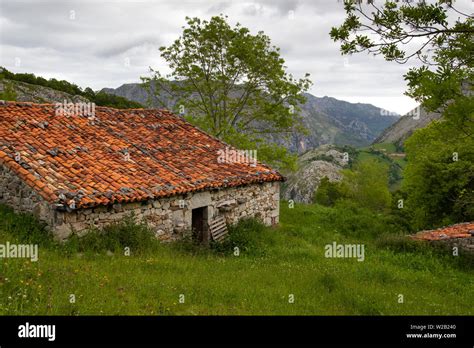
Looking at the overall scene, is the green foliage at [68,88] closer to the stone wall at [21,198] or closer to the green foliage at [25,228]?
the stone wall at [21,198]

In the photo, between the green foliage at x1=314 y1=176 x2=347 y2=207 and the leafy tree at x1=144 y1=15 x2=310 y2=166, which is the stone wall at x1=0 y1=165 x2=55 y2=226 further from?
the green foliage at x1=314 y1=176 x2=347 y2=207

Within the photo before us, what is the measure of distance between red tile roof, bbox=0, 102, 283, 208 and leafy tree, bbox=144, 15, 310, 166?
23.7 feet

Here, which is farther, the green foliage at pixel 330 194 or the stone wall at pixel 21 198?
the green foliage at pixel 330 194

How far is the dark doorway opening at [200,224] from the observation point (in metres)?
12.6

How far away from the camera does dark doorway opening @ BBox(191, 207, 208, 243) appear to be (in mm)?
12613

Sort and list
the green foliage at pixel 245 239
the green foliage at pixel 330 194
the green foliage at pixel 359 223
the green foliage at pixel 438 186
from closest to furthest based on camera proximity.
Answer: the green foliage at pixel 245 239, the green foliage at pixel 359 223, the green foliage at pixel 438 186, the green foliage at pixel 330 194

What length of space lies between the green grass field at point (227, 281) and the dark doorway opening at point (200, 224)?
2.86 ft

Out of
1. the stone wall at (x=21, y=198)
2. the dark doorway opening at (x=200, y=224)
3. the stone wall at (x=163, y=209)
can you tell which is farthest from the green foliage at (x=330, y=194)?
the stone wall at (x=21, y=198)

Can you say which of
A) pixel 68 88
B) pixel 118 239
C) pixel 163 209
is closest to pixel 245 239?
pixel 163 209

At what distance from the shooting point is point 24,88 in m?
38.1

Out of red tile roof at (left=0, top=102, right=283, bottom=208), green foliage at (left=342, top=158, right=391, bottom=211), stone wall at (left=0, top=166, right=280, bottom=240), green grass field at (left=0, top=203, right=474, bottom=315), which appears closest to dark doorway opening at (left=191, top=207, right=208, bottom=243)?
stone wall at (left=0, top=166, right=280, bottom=240)

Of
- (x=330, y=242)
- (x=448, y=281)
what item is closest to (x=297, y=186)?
(x=330, y=242)
